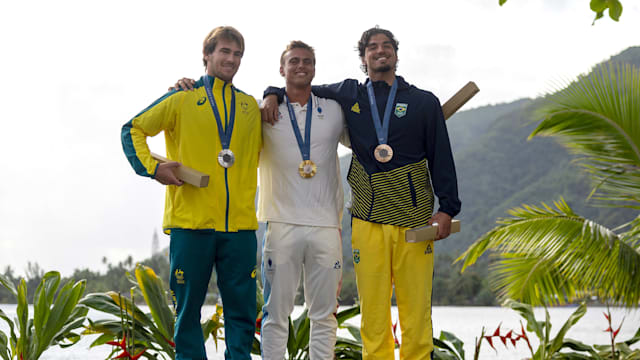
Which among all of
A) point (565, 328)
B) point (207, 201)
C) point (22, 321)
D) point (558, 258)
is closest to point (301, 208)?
point (207, 201)

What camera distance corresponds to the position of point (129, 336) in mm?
4059

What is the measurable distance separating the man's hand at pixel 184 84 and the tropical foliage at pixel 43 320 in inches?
66.1

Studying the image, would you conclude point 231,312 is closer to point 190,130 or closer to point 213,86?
point 190,130

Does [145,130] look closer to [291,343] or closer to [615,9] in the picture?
[291,343]

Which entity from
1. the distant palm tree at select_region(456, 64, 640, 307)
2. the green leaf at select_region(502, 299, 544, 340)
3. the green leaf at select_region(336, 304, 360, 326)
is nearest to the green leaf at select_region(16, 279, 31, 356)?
the green leaf at select_region(336, 304, 360, 326)

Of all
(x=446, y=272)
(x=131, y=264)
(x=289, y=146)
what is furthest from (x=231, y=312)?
(x=446, y=272)

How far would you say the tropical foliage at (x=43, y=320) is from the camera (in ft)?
13.0

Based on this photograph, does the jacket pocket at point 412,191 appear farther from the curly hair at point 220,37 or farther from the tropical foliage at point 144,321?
the tropical foliage at point 144,321

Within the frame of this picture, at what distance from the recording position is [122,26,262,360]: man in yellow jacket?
3.04 m

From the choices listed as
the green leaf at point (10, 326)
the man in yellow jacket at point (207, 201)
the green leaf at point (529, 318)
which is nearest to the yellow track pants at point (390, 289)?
the man in yellow jacket at point (207, 201)

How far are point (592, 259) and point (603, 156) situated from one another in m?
0.99

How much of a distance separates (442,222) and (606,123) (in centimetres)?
314

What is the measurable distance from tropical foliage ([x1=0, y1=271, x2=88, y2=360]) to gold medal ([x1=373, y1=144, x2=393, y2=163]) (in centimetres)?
227

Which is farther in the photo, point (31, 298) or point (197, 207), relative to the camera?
point (31, 298)
